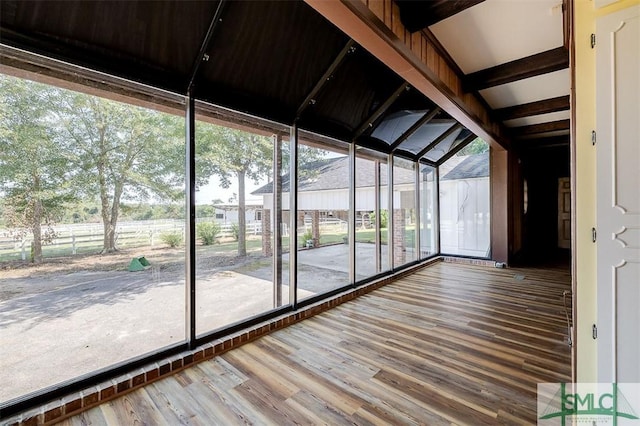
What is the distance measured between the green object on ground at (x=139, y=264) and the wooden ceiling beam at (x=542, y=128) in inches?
287

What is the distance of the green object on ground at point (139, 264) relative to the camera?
7.66 feet

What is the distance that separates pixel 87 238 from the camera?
82.3 inches

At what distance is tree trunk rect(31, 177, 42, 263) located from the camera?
6.07 feet

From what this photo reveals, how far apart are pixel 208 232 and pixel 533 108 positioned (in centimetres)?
544

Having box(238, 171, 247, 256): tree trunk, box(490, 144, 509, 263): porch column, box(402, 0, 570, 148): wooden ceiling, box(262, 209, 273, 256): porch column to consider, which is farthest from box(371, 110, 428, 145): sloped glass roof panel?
box(490, 144, 509, 263): porch column

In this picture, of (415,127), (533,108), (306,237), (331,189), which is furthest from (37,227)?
(533,108)

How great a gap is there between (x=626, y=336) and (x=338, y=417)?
168cm

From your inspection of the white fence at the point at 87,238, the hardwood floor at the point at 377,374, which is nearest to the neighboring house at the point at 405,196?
the white fence at the point at 87,238

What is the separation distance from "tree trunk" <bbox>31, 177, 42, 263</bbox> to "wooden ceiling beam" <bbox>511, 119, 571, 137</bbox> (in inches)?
304

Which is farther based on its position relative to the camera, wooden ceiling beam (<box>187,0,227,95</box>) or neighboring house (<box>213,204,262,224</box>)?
neighboring house (<box>213,204,262,224</box>)

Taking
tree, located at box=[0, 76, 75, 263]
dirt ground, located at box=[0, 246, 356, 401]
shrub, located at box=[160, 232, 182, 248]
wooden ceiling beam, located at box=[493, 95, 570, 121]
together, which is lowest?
dirt ground, located at box=[0, 246, 356, 401]

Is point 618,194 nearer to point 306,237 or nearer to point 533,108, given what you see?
point 306,237

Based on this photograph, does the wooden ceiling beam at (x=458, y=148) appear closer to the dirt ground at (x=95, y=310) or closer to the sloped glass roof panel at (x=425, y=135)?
the sloped glass roof panel at (x=425, y=135)

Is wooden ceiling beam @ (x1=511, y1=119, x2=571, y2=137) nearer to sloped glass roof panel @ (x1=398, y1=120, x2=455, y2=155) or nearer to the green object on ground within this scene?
sloped glass roof panel @ (x1=398, y1=120, x2=455, y2=155)
